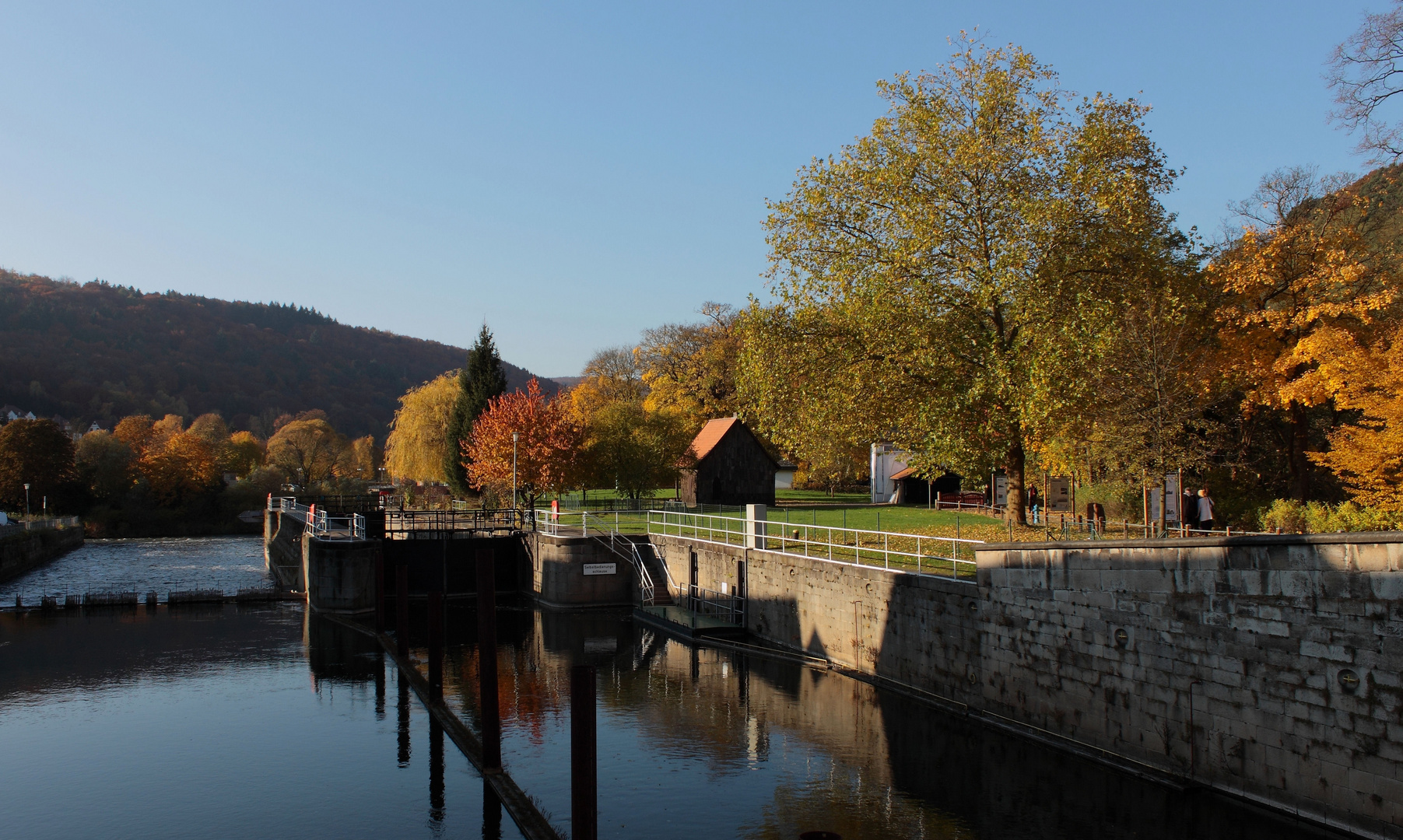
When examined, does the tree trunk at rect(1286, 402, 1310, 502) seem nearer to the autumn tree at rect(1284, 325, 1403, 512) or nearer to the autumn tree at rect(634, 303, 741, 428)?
the autumn tree at rect(1284, 325, 1403, 512)

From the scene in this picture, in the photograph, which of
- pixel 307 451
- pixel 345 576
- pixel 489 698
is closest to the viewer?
pixel 489 698

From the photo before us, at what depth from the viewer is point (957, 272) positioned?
23562mm

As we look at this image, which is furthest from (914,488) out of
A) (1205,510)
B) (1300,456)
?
(1205,510)

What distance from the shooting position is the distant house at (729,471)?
169 feet

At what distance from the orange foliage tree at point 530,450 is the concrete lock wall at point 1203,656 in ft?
108

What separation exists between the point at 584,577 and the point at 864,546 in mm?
11280

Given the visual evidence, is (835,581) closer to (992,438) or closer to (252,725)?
(992,438)

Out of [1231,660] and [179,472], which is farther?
[179,472]

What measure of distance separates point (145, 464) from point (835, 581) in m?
81.7

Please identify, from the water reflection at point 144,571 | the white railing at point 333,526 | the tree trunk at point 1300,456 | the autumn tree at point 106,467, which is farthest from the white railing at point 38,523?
the tree trunk at point 1300,456

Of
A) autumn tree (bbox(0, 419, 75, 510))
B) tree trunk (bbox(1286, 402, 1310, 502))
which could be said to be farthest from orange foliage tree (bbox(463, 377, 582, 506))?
autumn tree (bbox(0, 419, 75, 510))

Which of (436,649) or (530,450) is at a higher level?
(530,450)

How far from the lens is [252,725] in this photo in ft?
65.0

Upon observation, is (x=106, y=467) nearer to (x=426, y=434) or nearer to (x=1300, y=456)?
(x=426, y=434)
